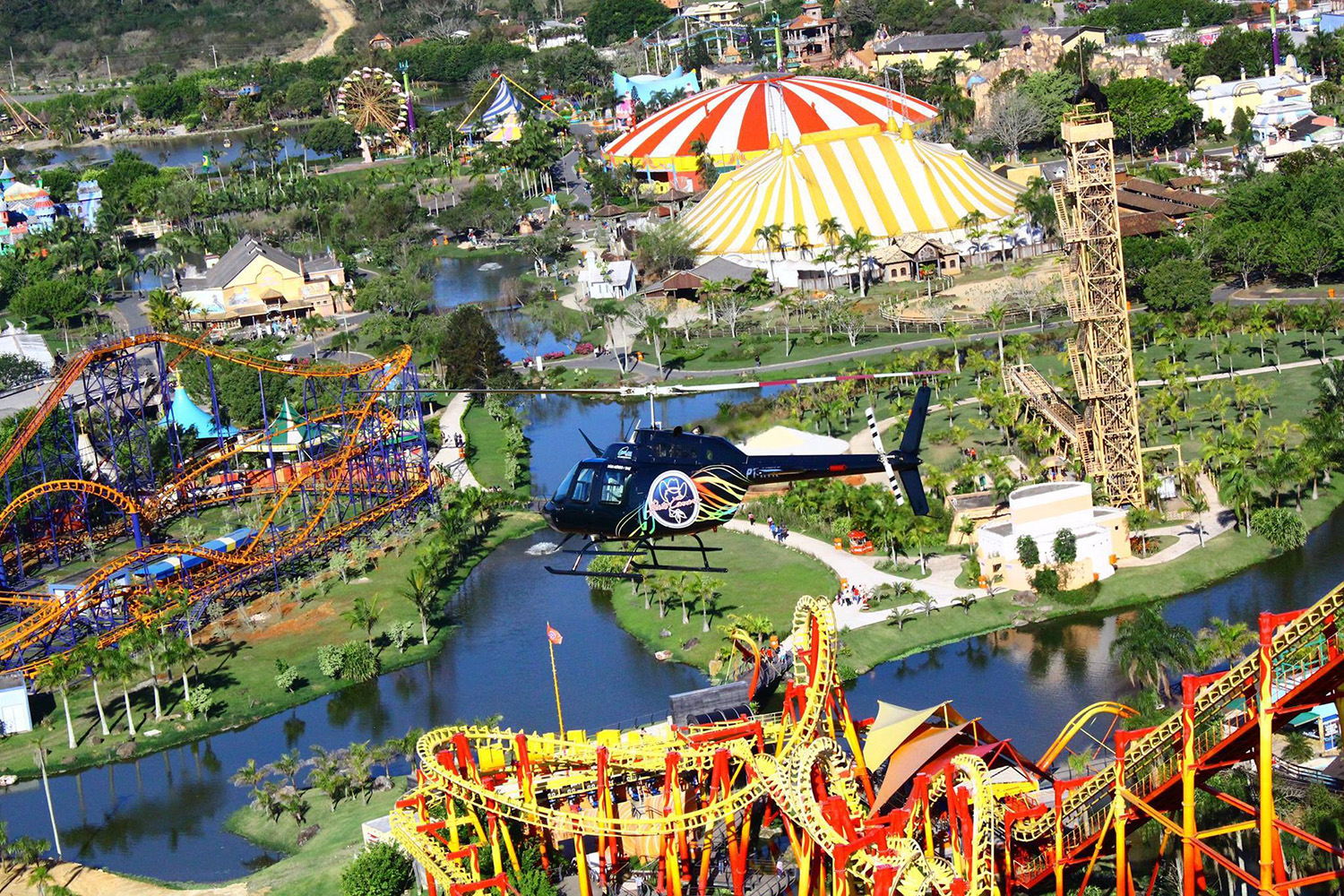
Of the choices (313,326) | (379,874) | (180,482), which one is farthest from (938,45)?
(379,874)

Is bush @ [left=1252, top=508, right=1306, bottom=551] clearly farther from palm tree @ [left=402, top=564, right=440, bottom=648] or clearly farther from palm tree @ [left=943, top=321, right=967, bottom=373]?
palm tree @ [left=402, top=564, right=440, bottom=648]

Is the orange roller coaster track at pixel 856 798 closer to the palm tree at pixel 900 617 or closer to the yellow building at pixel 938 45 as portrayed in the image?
the palm tree at pixel 900 617

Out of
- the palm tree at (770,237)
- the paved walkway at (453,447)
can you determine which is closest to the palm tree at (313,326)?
the paved walkway at (453,447)

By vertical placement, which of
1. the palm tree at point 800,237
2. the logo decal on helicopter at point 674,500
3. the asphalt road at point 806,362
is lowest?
the asphalt road at point 806,362

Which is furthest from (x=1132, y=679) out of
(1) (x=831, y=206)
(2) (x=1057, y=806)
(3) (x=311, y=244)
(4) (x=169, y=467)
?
(3) (x=311, y=244)

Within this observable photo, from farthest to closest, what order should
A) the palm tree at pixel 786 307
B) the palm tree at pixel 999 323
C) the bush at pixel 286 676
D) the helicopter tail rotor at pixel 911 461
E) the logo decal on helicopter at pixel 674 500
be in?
the palm tree at pixel 786 307, the palm tree at pixel 999 323, the bush at pixel 286 676, the logo decal on helicopter at pixel 674 500, the helicopter tail rotor at pixel 911 461

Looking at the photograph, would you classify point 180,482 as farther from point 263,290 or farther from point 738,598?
point 263,290

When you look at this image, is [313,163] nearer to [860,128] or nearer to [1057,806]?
[860,128]
